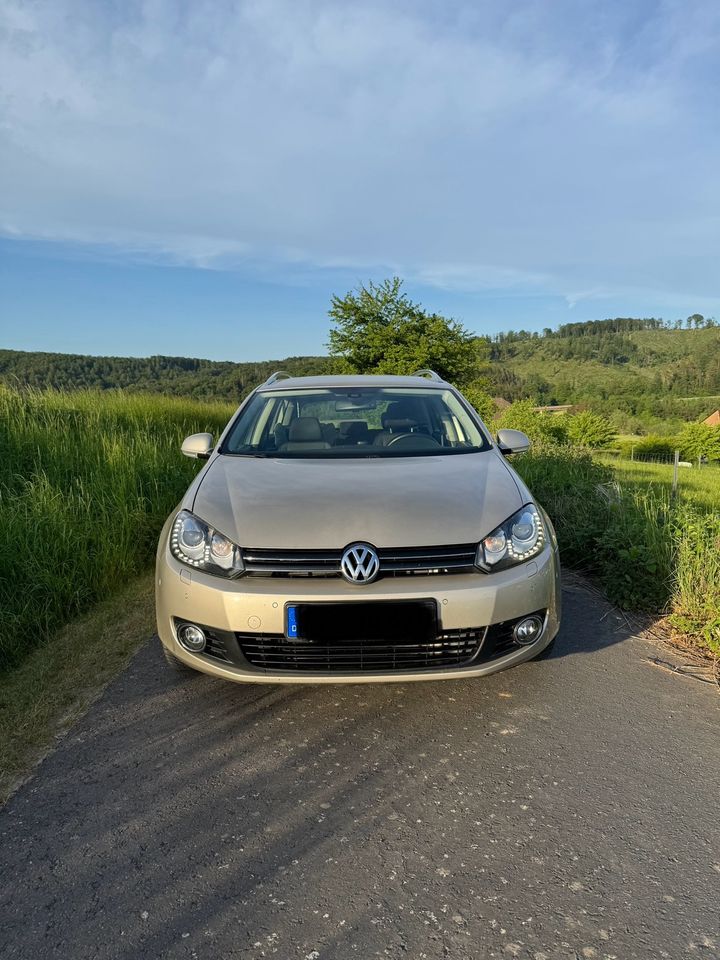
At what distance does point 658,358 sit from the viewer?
5689 inches

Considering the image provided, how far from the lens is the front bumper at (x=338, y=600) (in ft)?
7.66

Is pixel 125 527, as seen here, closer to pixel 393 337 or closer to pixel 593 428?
pixel 393 337

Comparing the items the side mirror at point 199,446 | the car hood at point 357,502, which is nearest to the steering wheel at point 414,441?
the car hood at point 357,502

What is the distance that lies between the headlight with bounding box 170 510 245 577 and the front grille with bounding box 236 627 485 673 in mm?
284

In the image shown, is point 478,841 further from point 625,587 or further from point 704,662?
point 625,587

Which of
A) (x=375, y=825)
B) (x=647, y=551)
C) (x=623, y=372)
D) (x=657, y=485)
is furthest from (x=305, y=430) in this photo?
(x=623, y=372)

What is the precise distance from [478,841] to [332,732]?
31.5 inches

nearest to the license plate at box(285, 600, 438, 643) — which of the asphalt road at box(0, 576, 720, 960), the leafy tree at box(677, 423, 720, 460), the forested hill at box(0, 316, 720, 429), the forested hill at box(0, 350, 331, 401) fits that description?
the asphalt road at box(0, 576, 720, 960)

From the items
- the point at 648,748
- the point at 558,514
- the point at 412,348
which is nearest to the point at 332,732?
the point at 648,748

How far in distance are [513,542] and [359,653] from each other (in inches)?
31.1

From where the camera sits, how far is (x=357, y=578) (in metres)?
2.36

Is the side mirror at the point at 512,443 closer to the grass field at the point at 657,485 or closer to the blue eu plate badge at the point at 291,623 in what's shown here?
the blue eu plate badge at the point at 291,623

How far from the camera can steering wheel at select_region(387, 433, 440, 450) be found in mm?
3562

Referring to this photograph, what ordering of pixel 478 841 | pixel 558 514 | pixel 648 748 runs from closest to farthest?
pixel 478 841
pixel 648 748
pixel 558 514
